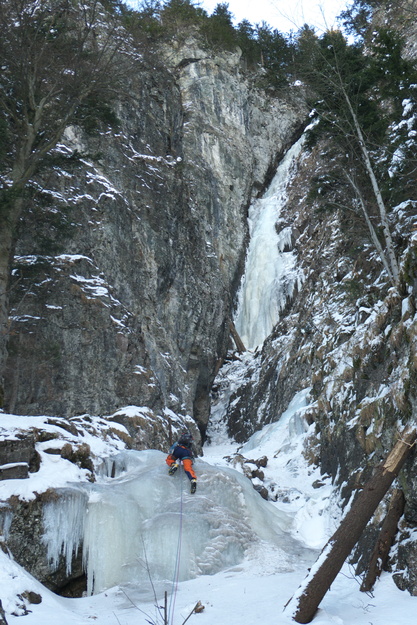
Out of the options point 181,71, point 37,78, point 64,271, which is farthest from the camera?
point 181,71

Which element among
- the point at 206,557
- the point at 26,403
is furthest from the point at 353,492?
the point at 26,403

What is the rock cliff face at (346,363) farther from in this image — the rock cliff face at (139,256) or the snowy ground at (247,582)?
the rock cliff face at (139,256)

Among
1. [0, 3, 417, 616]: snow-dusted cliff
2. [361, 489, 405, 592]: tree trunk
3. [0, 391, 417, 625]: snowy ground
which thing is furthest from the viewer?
[0, 3, 417, 616]: snow-dusted cliff

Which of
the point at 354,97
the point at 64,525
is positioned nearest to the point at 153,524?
the point at 64,525

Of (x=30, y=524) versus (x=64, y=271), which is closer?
(x=30, y=524)

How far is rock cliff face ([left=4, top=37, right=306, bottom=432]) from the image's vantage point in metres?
12.9

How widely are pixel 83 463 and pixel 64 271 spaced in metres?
7.25

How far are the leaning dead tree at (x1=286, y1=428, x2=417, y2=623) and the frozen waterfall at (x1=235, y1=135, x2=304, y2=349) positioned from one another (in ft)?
57.6

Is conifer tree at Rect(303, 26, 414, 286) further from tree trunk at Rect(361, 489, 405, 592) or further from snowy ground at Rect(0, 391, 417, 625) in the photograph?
tree trunk at Rect(361, 489, 405, 592)

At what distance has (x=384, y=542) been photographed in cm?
548

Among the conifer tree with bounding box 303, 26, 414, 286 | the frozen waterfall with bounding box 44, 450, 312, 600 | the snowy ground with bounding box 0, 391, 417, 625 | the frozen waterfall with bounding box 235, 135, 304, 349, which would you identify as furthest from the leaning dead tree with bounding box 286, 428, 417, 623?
the frozen waterfall with bounding box 235, 135, 304, 349

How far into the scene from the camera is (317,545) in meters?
8.11

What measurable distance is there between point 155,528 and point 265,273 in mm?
19807

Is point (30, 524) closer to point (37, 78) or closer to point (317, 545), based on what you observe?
point (317, 545)
